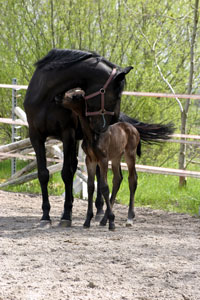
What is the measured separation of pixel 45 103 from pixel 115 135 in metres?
0.86

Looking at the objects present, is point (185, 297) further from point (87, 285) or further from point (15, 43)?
point (15, 43)

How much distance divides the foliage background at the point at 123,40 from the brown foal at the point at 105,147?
3.28m

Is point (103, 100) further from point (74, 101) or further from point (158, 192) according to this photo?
point (158, 192)

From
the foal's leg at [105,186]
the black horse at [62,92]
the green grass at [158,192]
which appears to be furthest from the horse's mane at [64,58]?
the green grass at [158,192]

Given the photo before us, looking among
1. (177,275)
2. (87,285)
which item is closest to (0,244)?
(87,285)

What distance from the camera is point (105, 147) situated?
524 cm

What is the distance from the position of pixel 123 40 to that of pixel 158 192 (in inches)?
125

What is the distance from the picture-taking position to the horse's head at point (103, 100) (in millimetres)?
4887

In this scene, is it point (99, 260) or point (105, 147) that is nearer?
point (99, 260)

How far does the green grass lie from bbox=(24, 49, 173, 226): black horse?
1944mm

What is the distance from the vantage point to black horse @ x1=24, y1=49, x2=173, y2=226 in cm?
492

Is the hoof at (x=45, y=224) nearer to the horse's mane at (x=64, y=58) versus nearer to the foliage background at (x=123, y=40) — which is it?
the horse's mane at (x=64, y=58)

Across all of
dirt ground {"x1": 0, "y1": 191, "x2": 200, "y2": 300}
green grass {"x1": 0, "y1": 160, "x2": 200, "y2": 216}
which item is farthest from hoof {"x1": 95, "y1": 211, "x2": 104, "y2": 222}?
green grass {"x1": 0, "y1": 160, "x2": 200, "y2": 216}

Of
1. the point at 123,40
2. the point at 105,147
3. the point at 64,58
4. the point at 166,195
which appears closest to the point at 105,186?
the point at 105,147
